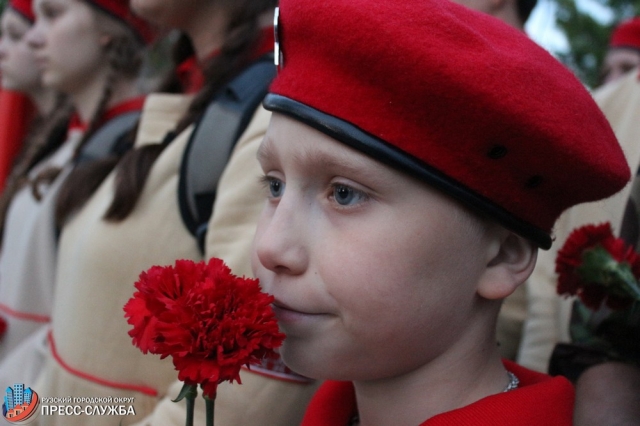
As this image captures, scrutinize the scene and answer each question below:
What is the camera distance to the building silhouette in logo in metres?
1.69

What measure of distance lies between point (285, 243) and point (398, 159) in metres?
0.24

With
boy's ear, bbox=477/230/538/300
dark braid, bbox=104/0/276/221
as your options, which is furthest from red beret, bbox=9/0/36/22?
boy's ear, bbox=477/230/538/300

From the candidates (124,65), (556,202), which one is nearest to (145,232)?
(556,202)

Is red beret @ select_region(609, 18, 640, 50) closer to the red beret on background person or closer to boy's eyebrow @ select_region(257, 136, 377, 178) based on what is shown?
the red beret on background person

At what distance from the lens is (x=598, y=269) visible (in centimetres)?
144

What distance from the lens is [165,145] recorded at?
2.22 m

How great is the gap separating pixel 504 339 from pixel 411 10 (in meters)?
1.27

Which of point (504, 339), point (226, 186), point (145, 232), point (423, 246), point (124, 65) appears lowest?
point (124, 65)

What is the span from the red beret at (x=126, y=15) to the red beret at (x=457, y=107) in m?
2.46

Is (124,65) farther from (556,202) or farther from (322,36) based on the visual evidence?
(556,202)

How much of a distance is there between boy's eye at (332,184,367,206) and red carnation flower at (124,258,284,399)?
0.68ft

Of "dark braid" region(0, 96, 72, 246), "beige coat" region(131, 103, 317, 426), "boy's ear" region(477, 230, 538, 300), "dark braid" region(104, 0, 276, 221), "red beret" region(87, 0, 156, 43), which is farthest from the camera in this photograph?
"dark braid" region(0, 96, 72, 246)

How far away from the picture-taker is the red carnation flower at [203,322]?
1.09m

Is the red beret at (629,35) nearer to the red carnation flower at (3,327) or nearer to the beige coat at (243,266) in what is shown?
the beige coat at (243,266)
